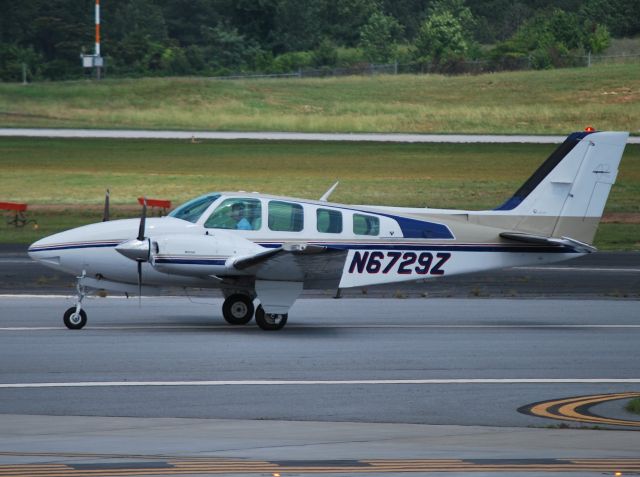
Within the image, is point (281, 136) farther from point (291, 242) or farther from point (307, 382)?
point (307, 382)

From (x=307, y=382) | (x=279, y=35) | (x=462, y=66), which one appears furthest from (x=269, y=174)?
(x=279, y=35)

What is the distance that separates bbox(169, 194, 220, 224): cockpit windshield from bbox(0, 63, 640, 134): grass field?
165 ft

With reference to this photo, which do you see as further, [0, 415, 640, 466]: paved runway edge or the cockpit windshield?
the cockpit windshield

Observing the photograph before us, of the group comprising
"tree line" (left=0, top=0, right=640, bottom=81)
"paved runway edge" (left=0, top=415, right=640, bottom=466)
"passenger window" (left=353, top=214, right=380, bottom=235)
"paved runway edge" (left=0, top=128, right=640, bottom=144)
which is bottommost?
"paved runway edge" (left=0, top=415, right=640, bottom=466)

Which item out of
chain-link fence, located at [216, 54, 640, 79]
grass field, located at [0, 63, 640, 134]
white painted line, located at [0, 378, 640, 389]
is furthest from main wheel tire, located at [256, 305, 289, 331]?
chain-link fence, located at [216, 54, 640, 79]

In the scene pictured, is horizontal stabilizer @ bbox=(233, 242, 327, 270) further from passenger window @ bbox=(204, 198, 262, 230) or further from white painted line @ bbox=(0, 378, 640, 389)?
white painted line @ bbox=(0, 378, 640, 389)

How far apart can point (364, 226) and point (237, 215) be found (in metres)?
2.09

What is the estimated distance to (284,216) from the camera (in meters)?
19.5

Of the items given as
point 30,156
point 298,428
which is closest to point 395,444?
point 298,428

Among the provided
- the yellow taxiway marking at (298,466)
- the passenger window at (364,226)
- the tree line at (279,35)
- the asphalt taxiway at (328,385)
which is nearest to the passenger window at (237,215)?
the passenger window at (364,226)

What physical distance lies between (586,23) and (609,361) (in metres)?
90.5

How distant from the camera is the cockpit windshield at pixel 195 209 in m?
19.3

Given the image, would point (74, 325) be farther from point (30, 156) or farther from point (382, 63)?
point (382, 63)

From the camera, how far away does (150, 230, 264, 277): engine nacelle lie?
1867 cm
